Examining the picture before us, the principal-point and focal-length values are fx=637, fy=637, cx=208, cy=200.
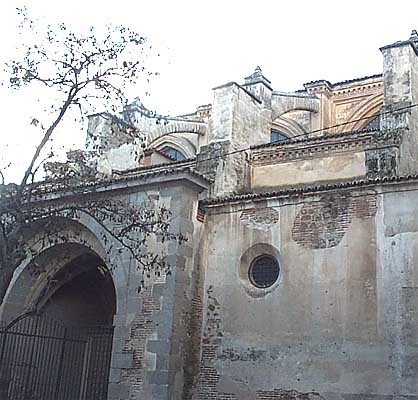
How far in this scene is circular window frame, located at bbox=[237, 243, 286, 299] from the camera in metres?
11.1

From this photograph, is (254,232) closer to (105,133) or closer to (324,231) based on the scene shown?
(324,231)

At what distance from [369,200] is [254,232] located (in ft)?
7.18

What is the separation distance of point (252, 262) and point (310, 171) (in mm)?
3420

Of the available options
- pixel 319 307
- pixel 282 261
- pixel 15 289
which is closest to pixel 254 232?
pixel 282 261

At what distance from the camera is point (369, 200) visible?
10.5 meters

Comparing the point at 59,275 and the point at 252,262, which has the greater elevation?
the point at 59,275

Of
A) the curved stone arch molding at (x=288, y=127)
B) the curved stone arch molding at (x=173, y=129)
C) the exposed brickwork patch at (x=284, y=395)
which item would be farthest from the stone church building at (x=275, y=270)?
the curved stone arch molding at (x=288, y=127)

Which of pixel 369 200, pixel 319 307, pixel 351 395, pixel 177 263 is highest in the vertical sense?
pixel 369 200

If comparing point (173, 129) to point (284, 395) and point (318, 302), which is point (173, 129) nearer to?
point (318, 302)

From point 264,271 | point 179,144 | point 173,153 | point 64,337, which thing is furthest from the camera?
point 173,153

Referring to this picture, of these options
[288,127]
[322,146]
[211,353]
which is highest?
[288,127]

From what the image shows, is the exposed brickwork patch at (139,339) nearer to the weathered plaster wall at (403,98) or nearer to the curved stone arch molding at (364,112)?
the weathered plaster wall at (403,98)

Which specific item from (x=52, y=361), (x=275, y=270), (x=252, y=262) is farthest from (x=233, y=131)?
(x=52, y=361)

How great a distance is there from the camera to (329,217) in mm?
10828
